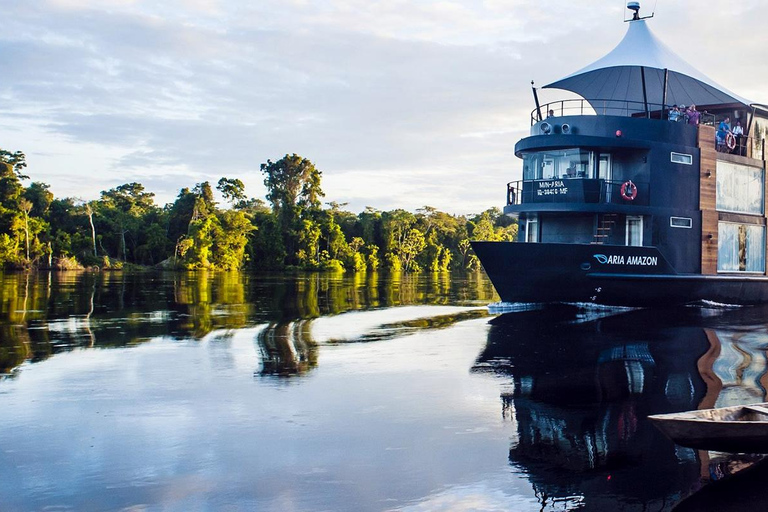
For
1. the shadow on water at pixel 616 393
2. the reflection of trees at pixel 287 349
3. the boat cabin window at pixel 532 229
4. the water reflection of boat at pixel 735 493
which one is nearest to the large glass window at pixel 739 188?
the boat cabin window at pixel 532 229

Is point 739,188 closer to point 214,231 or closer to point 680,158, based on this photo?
point 680,158

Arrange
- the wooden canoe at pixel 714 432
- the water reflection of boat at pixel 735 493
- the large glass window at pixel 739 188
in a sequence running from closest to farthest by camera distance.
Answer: the water reflection of boat at pixel 735 493, the wooden canoe at pixel 714 432, the large glass window at pixel 739 188

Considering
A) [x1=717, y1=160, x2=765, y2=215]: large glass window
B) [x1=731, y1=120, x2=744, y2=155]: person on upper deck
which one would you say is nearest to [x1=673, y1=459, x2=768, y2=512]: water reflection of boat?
[x1=717, y1=160, x2=765, y2=215]: large glass window

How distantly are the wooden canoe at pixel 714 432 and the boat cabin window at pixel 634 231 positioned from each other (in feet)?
49.1

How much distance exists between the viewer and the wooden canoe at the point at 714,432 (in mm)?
5691

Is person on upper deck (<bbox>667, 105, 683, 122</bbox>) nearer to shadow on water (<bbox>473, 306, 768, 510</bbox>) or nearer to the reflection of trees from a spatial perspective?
shadow on water (<bbox>473, 306, 768, 510</bbox>)

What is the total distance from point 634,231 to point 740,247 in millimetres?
4618

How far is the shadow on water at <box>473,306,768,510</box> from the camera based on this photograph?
5.81 meters

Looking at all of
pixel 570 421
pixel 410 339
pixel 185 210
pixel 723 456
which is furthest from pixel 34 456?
pixel 185 210

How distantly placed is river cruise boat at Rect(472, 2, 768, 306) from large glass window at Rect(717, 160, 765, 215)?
31 millimetres

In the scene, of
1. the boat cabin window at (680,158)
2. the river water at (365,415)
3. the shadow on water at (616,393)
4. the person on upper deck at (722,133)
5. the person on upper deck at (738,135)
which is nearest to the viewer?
the river water at (365,415)

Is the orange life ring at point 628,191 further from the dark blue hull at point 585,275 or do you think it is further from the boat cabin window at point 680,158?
the boat cabin window at point 680,158

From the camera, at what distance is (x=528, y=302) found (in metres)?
20.0

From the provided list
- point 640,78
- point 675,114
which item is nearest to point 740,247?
point 675,114
